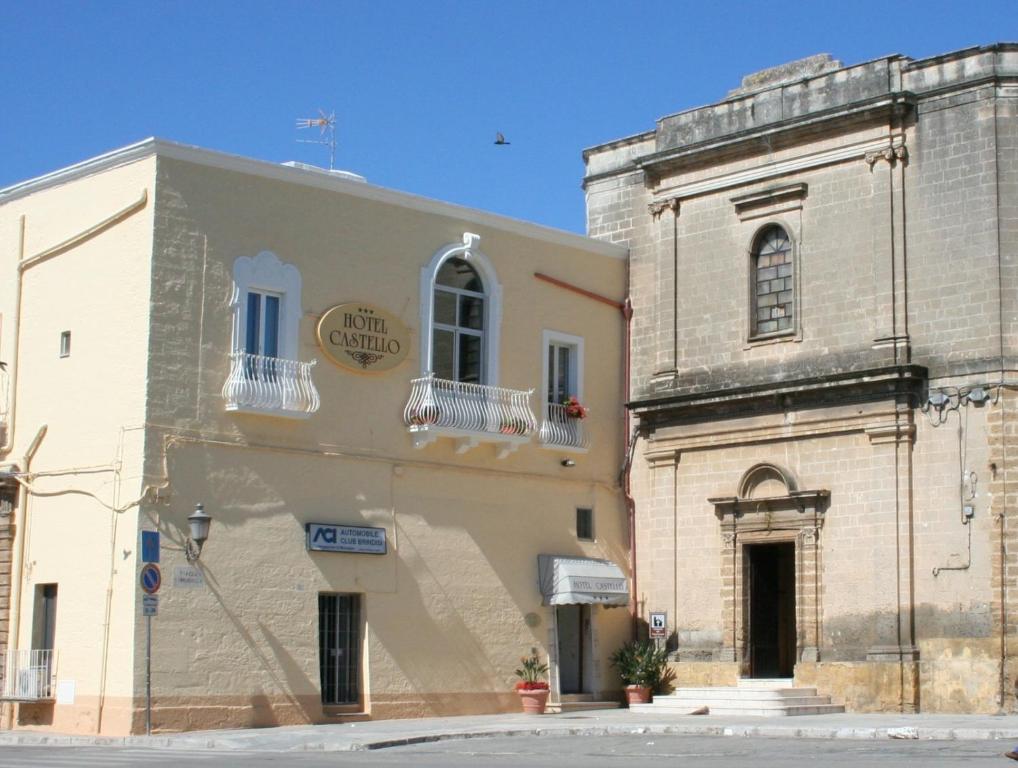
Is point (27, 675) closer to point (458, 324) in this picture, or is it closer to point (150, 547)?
point (150, 547)

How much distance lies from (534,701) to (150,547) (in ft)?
22.6

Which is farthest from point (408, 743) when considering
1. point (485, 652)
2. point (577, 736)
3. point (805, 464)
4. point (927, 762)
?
point (805, 464)

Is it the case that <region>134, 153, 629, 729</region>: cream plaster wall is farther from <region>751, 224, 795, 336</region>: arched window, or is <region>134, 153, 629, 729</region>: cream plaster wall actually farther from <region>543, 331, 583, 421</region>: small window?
<region>751, 224, 795, 336</region>: arched window

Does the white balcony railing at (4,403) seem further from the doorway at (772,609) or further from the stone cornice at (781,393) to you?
the doorway at (772,609)

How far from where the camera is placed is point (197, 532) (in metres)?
21.6

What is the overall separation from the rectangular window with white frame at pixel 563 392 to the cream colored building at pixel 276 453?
0.09 metres

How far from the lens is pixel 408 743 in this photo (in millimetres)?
20219

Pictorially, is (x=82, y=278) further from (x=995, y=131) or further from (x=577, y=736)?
(x=995, y=131)

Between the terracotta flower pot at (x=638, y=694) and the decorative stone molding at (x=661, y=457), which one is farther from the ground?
the decorative stone molding at (x=661, y=457)

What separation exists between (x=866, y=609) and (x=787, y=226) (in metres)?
6.17

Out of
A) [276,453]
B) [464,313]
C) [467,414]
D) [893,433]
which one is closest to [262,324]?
[276,453]

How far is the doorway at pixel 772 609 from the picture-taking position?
2653 centimetres

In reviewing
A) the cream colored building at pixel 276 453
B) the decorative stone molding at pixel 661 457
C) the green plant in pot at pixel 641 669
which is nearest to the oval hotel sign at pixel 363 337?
the cream colored building at pixel 276 453

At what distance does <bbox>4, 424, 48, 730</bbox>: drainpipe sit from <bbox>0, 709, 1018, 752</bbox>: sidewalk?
159cm
